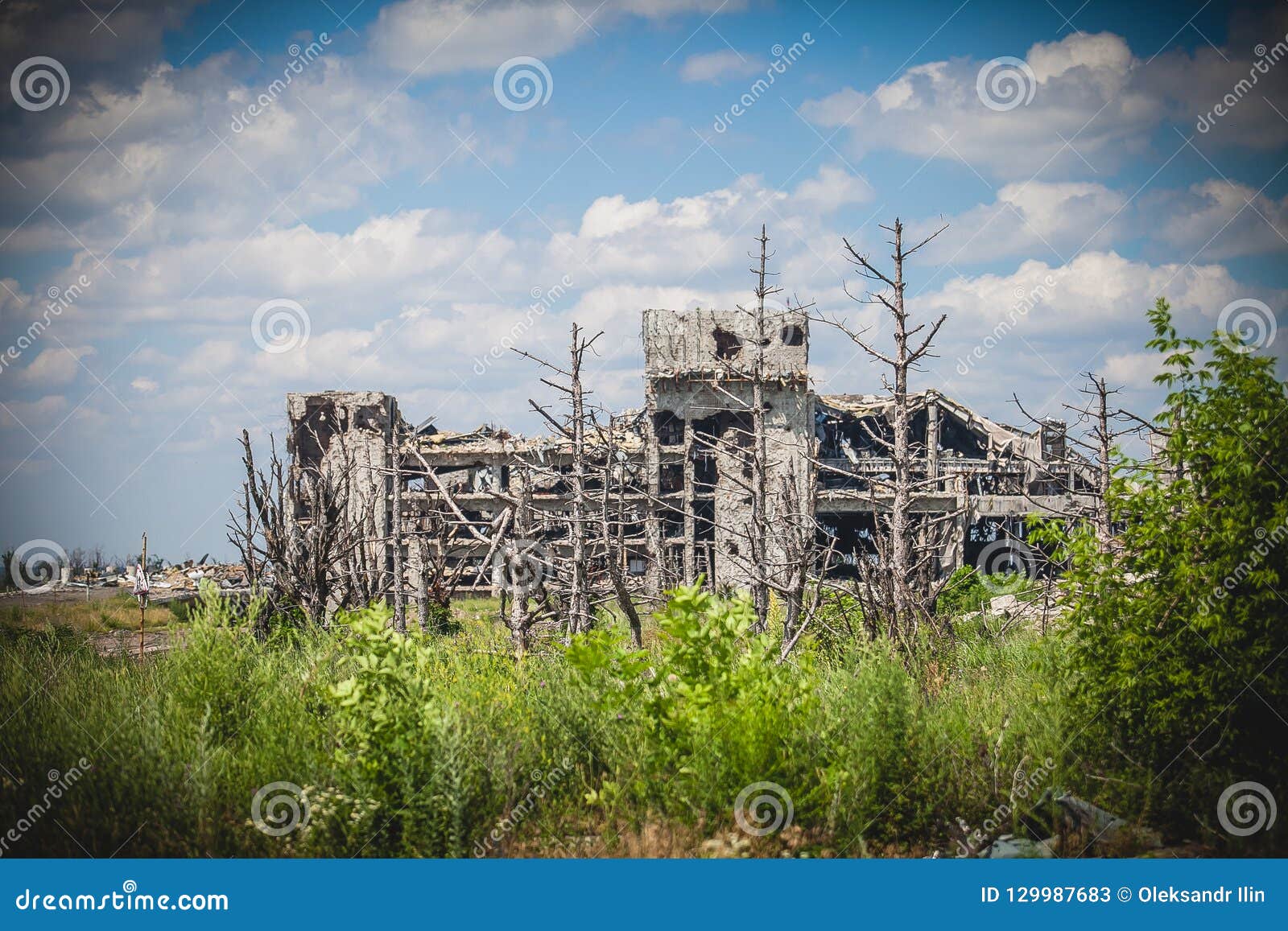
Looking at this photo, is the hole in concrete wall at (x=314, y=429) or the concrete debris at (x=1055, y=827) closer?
the concrete debris at (x=1055, y=827)

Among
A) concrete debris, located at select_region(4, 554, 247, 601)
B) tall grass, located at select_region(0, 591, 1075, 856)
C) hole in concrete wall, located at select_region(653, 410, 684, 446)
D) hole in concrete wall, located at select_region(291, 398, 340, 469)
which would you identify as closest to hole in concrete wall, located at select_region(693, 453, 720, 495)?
hole in concrete wall, located at select_region(653, 410, 684, 446)

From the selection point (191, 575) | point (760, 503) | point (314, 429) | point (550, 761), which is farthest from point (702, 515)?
point (550, 761)

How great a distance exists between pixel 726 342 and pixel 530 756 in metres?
23.1

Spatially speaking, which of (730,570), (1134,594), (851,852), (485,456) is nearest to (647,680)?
(851,852)

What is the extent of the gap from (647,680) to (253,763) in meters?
2.85

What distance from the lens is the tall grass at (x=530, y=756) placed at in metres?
6.43

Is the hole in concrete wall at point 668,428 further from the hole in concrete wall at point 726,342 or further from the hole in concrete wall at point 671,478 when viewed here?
the hole in concrete wall at point 726,342

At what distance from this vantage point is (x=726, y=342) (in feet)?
96.3

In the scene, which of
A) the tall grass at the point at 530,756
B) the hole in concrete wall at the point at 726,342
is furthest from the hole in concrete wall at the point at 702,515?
the tall grass at the point at 530,756

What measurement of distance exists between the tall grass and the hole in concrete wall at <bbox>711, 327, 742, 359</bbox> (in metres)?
21.4

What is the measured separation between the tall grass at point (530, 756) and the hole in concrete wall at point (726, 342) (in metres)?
21.4

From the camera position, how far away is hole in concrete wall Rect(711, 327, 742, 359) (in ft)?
95.5

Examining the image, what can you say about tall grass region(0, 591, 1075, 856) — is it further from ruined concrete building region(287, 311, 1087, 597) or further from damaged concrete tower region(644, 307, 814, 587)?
damaged concrete tower region(644, 307, 814, 587)

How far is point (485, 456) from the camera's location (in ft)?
98.5
